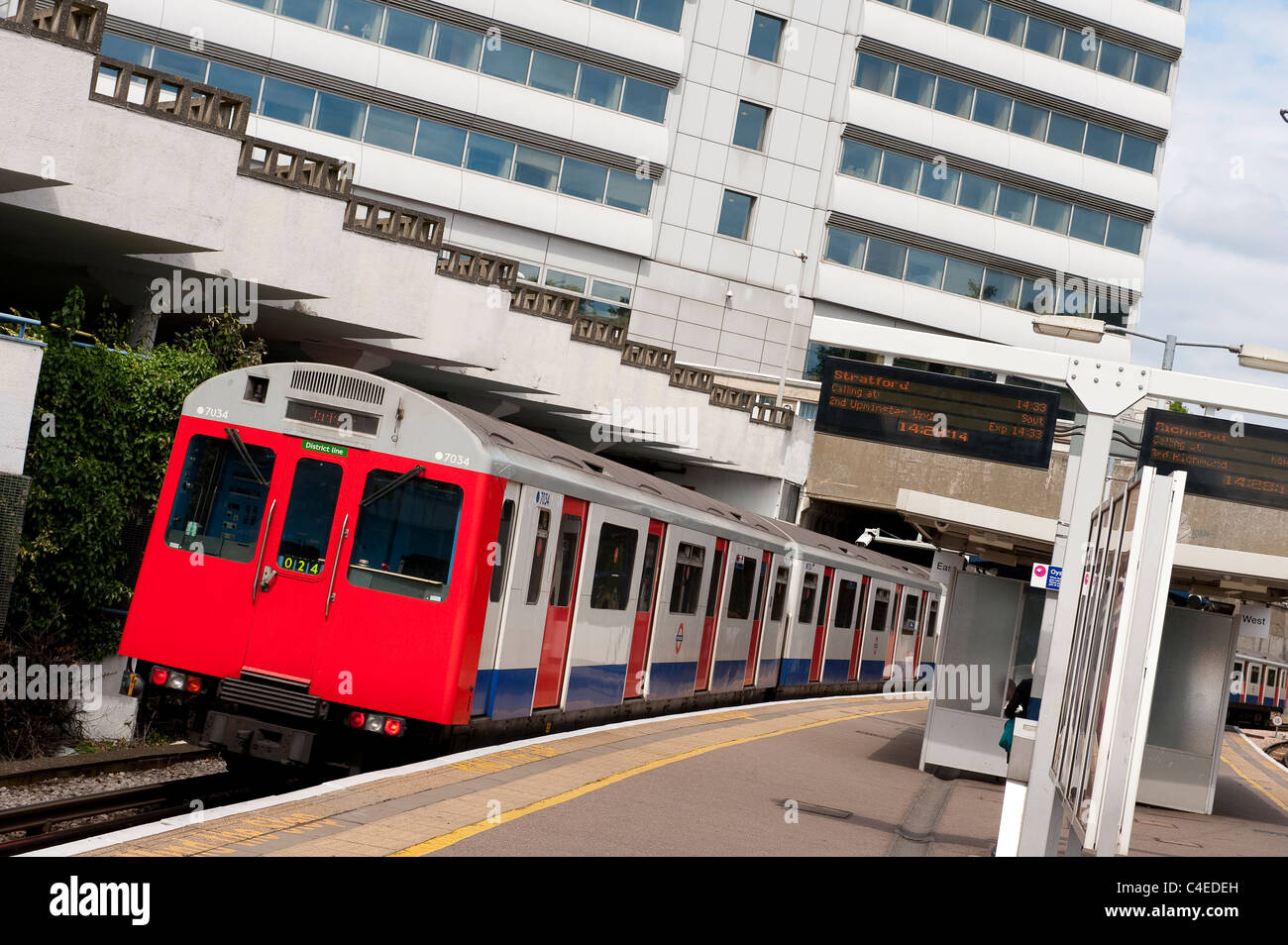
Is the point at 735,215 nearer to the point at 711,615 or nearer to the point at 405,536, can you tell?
the point at 711,615

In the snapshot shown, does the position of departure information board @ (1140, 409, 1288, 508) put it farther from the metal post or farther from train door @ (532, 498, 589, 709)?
the metal post

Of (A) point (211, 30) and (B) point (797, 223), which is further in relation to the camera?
(B) point (797, 223)

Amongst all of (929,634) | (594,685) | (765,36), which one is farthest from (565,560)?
(765,36)

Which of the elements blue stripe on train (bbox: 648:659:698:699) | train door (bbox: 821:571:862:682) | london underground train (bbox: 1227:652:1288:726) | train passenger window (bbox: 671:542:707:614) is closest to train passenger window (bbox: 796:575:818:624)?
train door (bbox: 821:571:862:682)

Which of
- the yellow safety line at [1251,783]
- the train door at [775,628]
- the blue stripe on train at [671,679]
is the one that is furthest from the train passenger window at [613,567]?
the yellow safety line at [1251,783]

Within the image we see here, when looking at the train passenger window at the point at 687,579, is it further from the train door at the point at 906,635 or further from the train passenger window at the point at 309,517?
the train door at the point at 906,635

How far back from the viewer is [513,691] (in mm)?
12617

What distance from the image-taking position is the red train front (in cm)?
1110

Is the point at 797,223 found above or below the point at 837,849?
above
